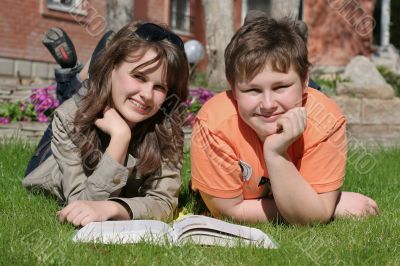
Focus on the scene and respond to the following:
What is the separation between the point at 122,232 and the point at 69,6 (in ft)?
35.9

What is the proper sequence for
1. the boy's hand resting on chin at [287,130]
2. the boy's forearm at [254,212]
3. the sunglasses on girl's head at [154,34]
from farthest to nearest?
the sunglasses on girl's head at [154,34]
the boy's forearm at [254,212]
the boy's hand resting on chin at [287,130]

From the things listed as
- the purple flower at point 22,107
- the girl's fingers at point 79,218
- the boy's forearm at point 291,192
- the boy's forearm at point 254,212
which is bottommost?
the purple flower at point 22,107

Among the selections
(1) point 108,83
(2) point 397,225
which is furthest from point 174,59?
(2) point 397,225

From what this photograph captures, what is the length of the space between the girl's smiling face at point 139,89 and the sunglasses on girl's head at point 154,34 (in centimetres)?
11

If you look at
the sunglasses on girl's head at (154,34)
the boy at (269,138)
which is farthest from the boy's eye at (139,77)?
the boy at (269,138)

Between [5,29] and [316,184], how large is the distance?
9723 mm

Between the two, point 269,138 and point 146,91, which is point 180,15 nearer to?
point 146,91

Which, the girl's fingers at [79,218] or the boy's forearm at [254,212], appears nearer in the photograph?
the girl's fingers at [79,218]

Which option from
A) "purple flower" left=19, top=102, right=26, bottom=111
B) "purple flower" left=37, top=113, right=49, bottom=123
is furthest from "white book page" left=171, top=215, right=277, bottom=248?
"purple flower" left=19, top=102, right=26, bottom=111

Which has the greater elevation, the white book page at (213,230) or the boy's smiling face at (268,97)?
the boy's smiling face at (268,97)

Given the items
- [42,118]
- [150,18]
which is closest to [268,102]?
[42,118]

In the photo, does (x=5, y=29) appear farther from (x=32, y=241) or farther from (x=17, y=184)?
(x=32, y=241)

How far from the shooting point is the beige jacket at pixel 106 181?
320cm

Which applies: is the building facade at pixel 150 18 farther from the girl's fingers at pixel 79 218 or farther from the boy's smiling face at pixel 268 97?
the girl's fingers at pixel 79 218
